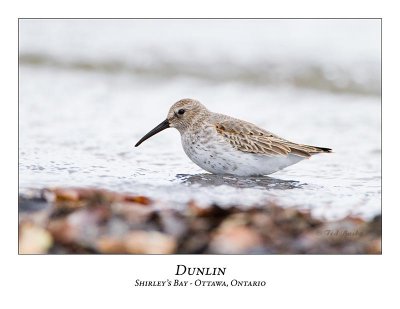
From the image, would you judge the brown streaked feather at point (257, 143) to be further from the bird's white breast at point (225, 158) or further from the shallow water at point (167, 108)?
the shallow water at point (167, 108)

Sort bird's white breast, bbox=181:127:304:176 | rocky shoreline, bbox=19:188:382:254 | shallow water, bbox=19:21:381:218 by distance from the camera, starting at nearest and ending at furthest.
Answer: rocky shoreline, bbox=19:188:382:254 → shallow water, bbox=19:21:381:218 → bird's white breast, bbox=181:127:304:176

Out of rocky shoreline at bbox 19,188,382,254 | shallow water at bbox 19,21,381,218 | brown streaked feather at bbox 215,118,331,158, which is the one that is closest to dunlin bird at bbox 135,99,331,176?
brown streaked feather at bbox 215,118,331,158

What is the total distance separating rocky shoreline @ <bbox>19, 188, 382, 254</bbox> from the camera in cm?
413

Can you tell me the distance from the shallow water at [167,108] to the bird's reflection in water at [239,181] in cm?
1

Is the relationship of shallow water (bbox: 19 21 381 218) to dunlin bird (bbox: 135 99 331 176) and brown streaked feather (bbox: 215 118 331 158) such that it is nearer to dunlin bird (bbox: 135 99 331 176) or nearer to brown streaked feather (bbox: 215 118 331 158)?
dunlin bird (bbox: 135 99 331 176)

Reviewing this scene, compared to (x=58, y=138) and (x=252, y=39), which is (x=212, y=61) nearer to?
(x=252, y=39)

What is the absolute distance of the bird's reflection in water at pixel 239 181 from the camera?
5363 millimetres

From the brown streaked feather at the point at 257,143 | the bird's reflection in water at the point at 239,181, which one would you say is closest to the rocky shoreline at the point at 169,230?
the bird's reflection in water at the point at 239,181

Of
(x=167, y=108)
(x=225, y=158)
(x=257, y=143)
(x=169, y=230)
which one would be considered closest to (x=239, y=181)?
(x=225, y=158)

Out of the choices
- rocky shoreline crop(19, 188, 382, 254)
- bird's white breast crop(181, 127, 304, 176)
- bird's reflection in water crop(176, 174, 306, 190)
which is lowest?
rocky shoreline crop(19, 188, 382, 254)

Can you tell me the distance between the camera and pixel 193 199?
15.5 feet

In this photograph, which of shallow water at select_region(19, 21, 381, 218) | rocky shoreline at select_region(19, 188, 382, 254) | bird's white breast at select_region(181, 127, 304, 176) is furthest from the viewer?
bird's white breast at select_region(181, 127, 304, 176)

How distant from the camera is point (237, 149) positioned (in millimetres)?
5566

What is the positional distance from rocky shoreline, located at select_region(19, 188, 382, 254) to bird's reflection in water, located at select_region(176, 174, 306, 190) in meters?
0.83
